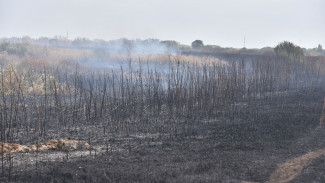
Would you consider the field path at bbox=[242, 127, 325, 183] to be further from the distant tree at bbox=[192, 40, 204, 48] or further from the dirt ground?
the distant tree at bbox=[192, 40, 204, 48]

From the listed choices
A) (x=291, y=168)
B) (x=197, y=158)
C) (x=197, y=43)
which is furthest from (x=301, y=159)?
(x=197, y=43)

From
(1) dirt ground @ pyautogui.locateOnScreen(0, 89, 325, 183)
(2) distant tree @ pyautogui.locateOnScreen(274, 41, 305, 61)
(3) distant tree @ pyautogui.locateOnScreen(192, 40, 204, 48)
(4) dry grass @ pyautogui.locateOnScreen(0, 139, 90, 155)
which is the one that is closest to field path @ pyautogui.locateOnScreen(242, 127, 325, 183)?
(1) dirt ground @ pyautogui.locateOnScreen(0, 89, 325, 183)

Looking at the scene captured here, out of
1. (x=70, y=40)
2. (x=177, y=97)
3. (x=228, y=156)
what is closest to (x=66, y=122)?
(x=177, y=97)

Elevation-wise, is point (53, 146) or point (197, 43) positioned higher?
point (197, 43)

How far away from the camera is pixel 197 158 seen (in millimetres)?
7582

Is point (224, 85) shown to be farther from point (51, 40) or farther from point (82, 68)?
point (51, 40)

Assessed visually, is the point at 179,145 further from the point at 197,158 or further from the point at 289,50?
the point at 289,50

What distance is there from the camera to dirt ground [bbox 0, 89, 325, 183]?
638 cm

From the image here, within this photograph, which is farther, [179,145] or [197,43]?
[197,43]

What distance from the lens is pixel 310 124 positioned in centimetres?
1118

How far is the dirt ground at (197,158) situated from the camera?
6383 millimetres

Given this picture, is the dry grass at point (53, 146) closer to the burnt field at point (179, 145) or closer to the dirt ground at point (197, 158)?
the burnt field at point (179, 145)

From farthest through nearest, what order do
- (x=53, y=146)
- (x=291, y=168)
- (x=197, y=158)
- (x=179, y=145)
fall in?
(x=179, y=145) → (x=53, y=146) → (x=197, y=158) → (x=291, y=168)

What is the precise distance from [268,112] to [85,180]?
Answer: 831 cm
